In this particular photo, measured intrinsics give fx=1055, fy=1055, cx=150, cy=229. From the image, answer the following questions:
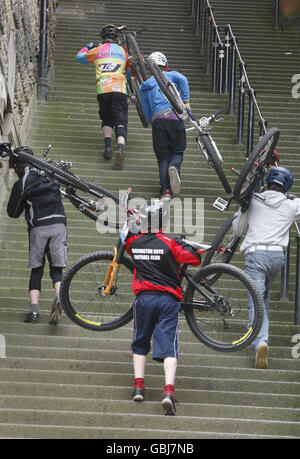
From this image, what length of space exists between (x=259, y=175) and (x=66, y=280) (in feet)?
6.03

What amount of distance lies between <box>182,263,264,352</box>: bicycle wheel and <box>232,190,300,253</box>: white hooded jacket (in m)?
0.57

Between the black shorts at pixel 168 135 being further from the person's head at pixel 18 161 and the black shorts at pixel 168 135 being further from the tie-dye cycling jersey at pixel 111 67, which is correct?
the person's head at pixel 18 161

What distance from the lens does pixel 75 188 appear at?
29.2ft

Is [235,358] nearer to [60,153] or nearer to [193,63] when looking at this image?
[60,153]

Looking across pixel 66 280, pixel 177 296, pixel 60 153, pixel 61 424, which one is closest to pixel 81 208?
pixel 66 280

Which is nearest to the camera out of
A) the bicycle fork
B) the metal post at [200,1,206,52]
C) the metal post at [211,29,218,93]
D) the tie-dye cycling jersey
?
the bicycle fork

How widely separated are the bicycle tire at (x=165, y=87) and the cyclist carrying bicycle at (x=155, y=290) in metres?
3.35

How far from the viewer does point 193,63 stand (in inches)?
626

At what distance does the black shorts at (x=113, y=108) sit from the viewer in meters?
12.0

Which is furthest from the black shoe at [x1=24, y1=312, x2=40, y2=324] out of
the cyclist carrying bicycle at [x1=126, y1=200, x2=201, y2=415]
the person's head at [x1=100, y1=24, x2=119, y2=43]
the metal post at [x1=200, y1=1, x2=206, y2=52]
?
the metal post at [x1=200, y1=1, x2=206, y2=52]

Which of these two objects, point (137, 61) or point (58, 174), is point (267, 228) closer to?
point (58, 174)

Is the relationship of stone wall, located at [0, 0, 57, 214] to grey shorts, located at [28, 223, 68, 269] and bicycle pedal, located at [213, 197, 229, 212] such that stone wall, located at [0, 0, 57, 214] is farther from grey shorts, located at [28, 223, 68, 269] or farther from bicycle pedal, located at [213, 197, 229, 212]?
bicycle pedal, located at [213, 197, 229, 212]

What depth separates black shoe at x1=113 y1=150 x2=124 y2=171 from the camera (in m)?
11.7
